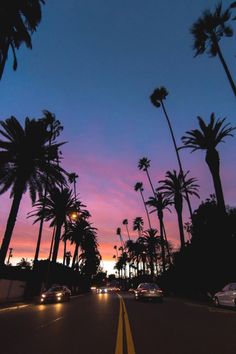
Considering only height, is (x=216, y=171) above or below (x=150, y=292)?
above

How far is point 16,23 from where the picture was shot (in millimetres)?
22359

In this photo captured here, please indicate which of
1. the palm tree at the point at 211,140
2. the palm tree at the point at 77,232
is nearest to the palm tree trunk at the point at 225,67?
the palm tree at the point at 211,140

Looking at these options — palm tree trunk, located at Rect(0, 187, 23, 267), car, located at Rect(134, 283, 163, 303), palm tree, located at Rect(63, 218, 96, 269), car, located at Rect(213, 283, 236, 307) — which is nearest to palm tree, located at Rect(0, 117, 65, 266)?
palm tree trunk, located at Rect(0, 187, 23, 267)

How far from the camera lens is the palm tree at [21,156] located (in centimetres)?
3197

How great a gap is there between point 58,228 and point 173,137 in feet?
68.4

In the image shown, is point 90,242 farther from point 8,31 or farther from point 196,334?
point 196,334

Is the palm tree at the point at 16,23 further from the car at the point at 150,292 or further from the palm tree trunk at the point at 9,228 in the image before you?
the car at the point at 150,292

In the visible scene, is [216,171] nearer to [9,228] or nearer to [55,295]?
[55,295]

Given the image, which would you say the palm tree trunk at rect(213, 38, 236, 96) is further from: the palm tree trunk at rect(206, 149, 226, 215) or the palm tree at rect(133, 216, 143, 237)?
the palm tree at rect(133, 216, 143, 237)

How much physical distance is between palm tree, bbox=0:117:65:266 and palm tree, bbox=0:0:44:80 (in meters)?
10.2

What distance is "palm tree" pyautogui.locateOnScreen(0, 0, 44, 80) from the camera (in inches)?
839

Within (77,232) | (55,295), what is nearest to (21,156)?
(55,295)

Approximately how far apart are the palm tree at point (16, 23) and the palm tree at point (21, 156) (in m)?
10.2

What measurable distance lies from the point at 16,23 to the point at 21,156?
1322cm
